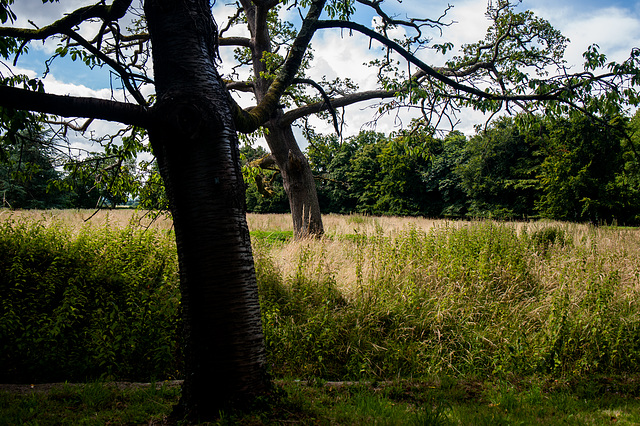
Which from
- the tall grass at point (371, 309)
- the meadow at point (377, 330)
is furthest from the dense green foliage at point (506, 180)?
the meadow at point (377, 330)

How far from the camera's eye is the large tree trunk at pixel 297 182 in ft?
36.4

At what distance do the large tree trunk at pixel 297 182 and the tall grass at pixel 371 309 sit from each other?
12.0 feet

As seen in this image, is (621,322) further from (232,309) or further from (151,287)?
(151,287)

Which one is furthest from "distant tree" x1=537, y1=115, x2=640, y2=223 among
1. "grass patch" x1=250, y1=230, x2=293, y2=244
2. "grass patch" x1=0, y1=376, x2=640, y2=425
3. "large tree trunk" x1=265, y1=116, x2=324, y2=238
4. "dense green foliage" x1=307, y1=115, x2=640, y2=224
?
"grass patch" x1=0, y1=376, x2=640, y2=425

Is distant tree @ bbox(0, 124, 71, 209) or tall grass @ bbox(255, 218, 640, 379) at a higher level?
distant tree @ bbox(0, 124, 71, 209)

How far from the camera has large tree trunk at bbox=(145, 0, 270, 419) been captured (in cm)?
271

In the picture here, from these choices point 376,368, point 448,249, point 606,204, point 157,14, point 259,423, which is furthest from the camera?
point 606,204

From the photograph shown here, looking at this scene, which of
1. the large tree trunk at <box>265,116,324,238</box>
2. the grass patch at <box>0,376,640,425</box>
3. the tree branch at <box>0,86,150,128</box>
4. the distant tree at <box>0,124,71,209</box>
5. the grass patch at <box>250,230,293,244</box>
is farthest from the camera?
the large tree trunk at <box>265,116,324,238</box>

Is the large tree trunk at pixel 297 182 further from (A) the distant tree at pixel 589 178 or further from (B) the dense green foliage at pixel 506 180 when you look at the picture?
(A) the distant tree at pixel 589 178

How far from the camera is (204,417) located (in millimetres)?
2682

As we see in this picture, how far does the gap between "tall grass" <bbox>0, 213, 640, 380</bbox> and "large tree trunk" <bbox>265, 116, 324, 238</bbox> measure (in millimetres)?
3657

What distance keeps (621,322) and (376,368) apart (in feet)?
11.0

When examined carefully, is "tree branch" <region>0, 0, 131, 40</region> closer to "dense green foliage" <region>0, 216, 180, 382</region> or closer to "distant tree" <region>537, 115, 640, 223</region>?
"dense green foliage" <region>0, 216, 180, 382</region>

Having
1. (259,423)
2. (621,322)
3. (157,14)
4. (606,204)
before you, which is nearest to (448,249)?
(621,322)
